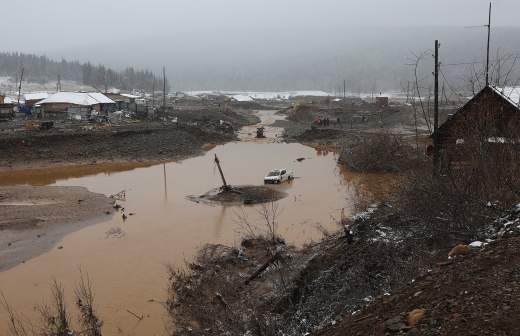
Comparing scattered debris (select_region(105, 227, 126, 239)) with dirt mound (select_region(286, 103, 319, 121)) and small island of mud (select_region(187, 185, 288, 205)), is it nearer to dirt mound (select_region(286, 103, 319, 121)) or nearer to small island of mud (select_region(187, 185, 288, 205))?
small island of mud (select_region(187, 185, 288, 205))

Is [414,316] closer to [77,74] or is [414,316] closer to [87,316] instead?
[87,316]

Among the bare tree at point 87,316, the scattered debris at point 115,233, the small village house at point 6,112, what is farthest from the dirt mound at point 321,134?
the bare tree at point 87,316

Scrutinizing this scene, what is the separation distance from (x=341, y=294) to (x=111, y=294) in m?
7.56

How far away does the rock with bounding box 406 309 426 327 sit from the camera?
5.38 meters

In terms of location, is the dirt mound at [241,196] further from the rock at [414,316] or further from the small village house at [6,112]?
the small village house at [6,112]

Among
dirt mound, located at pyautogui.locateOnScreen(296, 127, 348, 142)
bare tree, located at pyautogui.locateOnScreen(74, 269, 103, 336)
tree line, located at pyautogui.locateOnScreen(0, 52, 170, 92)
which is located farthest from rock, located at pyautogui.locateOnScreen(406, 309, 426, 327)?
tree line, located at pyautogui.locateOnScreen(0, 52, 170, 92)

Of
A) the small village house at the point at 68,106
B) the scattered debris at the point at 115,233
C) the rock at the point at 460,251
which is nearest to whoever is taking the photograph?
the rock at the point at 460,251

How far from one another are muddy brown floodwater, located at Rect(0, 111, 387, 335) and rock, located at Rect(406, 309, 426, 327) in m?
7.87

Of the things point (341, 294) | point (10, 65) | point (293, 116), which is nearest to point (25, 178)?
point (341, 294)

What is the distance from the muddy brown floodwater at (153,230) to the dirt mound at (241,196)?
0.87 m

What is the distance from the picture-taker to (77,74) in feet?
636

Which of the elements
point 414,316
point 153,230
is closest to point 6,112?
point 153,230

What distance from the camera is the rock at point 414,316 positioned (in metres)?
5.38

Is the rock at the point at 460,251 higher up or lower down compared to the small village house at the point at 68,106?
lower down
